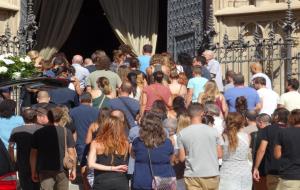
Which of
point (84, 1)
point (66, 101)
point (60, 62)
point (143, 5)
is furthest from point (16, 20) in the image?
point (84, 1)

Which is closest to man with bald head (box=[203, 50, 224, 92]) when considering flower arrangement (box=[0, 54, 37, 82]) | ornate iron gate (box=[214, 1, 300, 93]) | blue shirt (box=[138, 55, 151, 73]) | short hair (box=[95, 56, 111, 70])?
ornate iron gate (box=[214, 1, 300, 93])

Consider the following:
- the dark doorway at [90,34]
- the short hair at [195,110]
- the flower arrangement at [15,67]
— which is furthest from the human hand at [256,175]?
the dark doorway at [90,34]

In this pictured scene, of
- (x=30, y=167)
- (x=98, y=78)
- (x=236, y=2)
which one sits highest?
(x=236, y=2)

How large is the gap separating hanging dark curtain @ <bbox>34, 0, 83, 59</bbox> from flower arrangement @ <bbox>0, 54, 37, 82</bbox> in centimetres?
1045

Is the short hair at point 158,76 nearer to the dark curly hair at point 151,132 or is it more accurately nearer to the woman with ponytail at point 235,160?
the woman with ponytail at point 235,160

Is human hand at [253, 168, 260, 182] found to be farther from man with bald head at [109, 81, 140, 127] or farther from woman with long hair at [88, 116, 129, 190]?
woman with long hair at [88, 116, 129, 190]

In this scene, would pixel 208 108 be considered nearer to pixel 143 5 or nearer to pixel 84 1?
pixel 143 5

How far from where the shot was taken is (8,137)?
14.1 m

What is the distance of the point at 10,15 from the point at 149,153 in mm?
9941

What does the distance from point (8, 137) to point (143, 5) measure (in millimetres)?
14156

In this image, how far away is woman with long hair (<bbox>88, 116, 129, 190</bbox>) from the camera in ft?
38.7

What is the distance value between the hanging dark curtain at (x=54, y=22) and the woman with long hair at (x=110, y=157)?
15375 millimetres

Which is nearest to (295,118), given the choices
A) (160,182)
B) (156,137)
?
(156,137)

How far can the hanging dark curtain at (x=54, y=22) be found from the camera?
2734 centimetres
